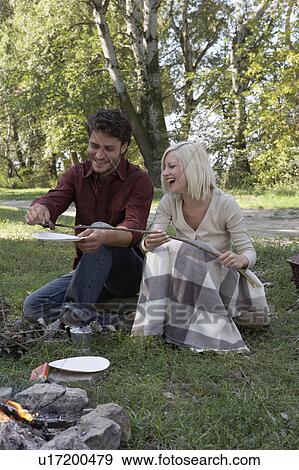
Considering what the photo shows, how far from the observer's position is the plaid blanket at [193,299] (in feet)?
9.30

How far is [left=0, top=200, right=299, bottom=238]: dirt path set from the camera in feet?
22.4

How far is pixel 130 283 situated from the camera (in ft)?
10.6

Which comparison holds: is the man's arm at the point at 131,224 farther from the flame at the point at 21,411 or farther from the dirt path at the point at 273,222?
the dirt path at the point at 273,222

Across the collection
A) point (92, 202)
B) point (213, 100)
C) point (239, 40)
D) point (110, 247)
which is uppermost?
point (239, 40)

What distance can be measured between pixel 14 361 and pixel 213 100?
12.3 metres

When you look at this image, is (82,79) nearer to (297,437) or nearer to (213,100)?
(213,100)

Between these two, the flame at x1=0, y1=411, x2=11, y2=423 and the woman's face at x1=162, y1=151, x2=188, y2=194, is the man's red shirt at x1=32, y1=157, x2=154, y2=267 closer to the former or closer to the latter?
the woman's face at x1=162, y1=151, x2=188, y2=194

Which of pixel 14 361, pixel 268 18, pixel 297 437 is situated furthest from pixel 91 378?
pixel 268 18

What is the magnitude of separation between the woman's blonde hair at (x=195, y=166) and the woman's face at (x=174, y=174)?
0.06ft

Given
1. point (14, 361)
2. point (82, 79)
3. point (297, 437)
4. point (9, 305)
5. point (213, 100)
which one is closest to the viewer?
point (297, 437)

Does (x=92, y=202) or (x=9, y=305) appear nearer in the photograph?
(x=92, y=202)

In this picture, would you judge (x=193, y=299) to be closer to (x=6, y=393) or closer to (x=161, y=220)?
(x=161, y=220)

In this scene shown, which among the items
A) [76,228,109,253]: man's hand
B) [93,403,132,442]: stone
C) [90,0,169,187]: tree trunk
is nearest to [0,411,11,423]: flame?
[93,403,132,442]: stone

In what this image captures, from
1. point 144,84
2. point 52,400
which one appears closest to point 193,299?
point 52,400
